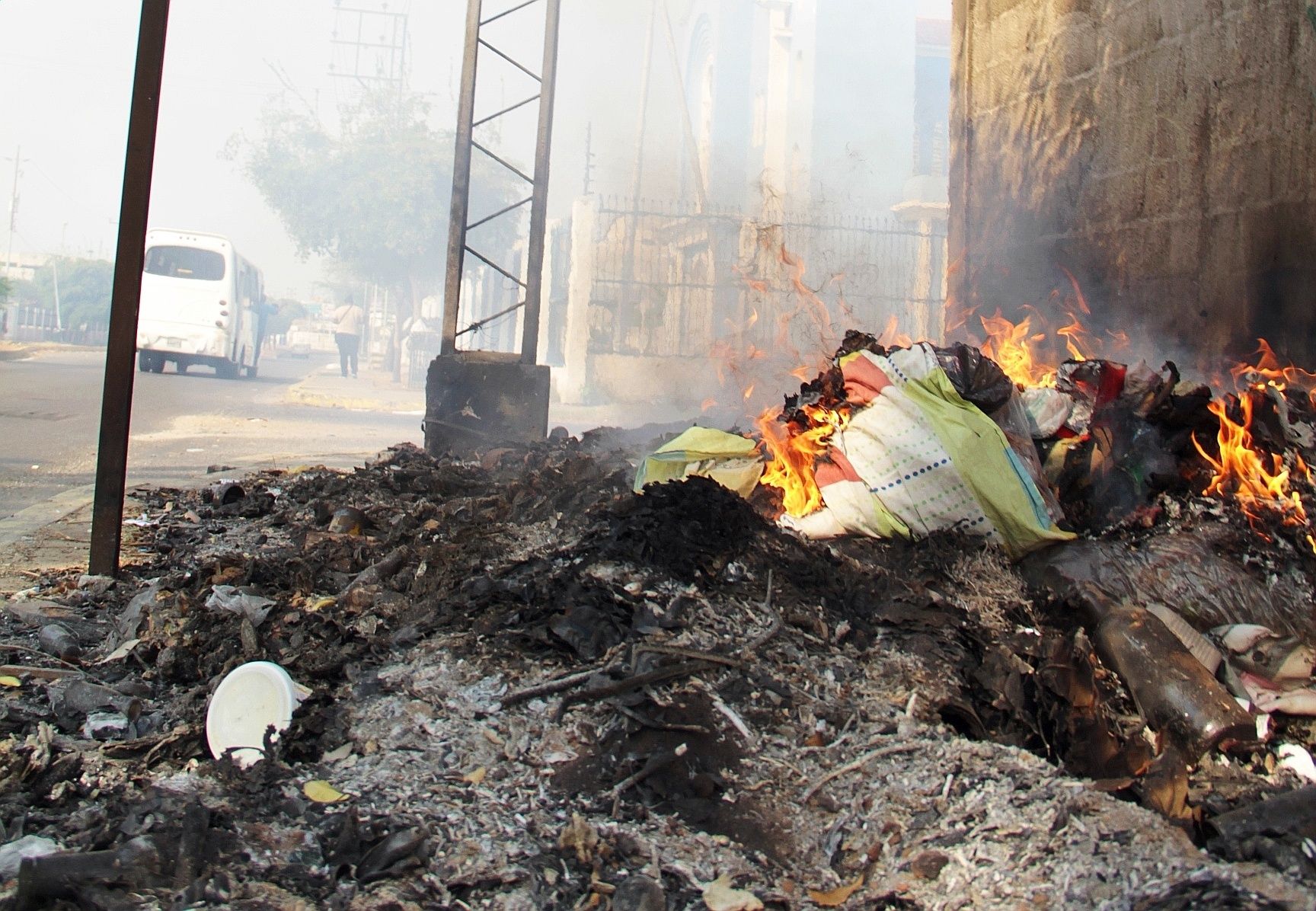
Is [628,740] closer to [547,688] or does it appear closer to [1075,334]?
[547,688]

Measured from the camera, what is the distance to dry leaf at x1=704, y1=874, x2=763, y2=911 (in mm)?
2105

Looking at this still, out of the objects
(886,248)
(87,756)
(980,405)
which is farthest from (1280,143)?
(886,248)

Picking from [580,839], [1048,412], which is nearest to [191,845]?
[580,839]

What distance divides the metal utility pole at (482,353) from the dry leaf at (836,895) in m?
8.01

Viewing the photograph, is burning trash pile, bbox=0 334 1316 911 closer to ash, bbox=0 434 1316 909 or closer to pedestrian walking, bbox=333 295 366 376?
ash, bbox=0 434 1316 909

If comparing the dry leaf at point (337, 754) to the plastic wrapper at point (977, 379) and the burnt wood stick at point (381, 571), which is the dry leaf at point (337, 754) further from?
the plastic wrapper at point (977, 379)

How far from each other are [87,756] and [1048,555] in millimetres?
3365

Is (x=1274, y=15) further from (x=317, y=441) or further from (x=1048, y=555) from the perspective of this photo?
(x=317, y=441)

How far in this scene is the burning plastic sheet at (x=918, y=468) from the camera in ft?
13.1

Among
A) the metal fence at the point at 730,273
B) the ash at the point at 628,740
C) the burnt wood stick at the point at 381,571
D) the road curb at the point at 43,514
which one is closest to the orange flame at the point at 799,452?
the ash at the point at 628,740

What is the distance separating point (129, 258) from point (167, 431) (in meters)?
9.69

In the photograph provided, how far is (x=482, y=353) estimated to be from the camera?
1050cm

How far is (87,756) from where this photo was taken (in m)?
2.62

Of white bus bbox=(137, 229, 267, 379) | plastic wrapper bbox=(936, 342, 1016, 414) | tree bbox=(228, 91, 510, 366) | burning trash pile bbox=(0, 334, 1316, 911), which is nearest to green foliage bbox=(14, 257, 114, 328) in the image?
tree bbox=(228, 91, 510, 366)
